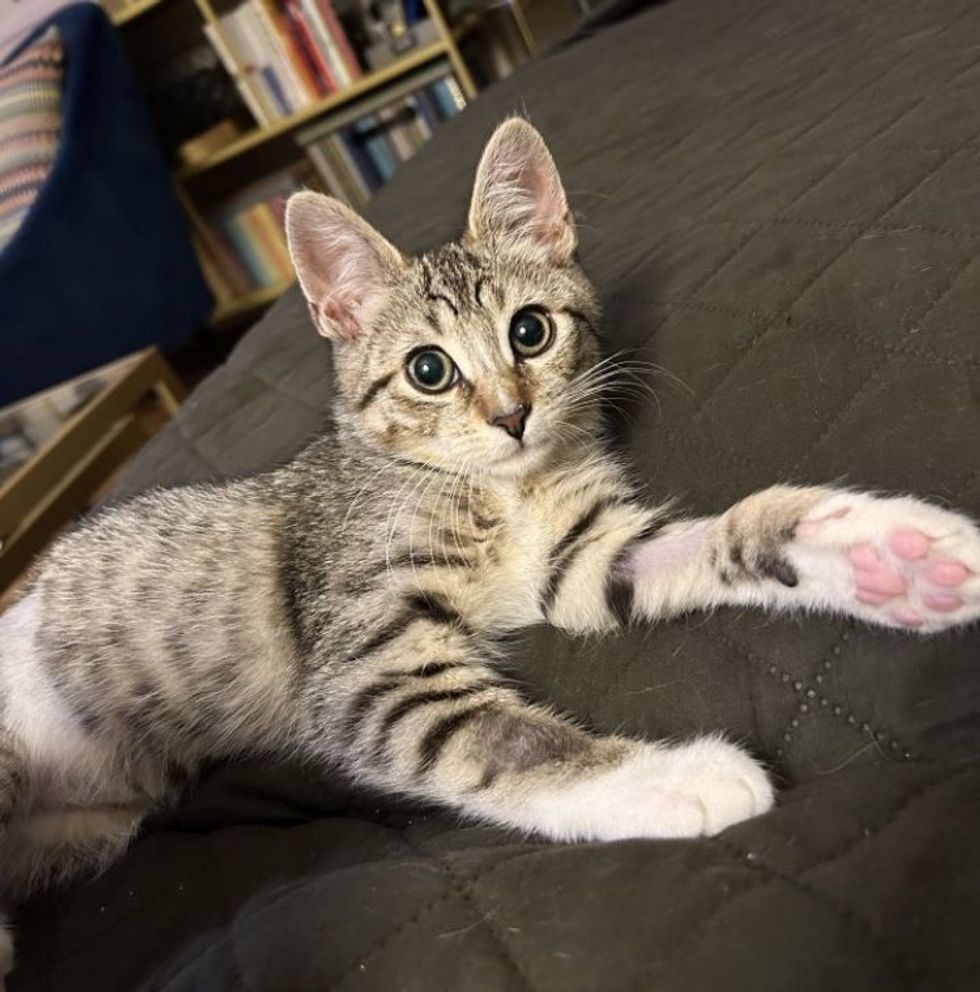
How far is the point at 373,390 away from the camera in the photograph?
1.15 meters

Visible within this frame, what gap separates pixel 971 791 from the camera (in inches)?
21.2

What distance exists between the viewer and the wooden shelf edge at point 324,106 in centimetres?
344

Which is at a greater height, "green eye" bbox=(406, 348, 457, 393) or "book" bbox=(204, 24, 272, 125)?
"book" bbox=(204, 24, 272, 125)

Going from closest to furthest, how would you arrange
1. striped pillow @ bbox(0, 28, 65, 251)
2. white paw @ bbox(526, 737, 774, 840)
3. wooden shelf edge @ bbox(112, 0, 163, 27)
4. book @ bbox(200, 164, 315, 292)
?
white paw @ bbox(526, 737, 774, 840) → striped pillow @ bbox(0, 28, 65, 251) → wooden shelf edge @ bbox(112, 0, 163, 27) → book @ bbox(200, 164, 315, 292)

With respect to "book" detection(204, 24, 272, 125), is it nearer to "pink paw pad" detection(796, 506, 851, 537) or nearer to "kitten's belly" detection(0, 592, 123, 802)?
"kitten's belly" detection(0, 592, 123, 802)

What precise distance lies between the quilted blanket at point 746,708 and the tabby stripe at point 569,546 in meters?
0.06

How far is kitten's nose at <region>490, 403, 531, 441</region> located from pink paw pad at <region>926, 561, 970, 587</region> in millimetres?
475

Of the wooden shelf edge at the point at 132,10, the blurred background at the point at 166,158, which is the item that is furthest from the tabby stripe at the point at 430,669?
the wooden shelf edge at the point at 132,10

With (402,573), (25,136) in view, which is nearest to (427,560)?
(402,573)

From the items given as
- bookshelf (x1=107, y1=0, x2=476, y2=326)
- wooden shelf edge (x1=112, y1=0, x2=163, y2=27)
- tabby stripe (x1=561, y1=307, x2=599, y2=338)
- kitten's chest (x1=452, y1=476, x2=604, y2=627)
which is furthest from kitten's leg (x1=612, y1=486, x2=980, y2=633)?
wooden shelf edge (x1=112, y1=0, x2=163, y2=27)

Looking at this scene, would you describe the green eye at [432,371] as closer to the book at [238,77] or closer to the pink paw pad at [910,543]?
the pink paw pad at [910,543]

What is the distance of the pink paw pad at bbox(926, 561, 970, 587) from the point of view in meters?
0.66

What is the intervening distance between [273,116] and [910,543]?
3.62m

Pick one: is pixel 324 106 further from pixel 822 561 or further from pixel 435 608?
pixel 822 561
